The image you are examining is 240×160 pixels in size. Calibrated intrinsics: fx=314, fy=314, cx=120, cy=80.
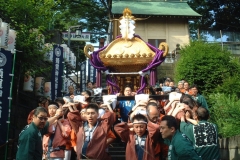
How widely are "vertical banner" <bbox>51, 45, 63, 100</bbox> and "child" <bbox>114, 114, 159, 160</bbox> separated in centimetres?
695

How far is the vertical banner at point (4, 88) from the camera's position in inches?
317

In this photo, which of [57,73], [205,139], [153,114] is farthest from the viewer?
[57,73]

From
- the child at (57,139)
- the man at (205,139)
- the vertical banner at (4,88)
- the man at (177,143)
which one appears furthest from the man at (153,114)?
the vertical banner at (4,88)

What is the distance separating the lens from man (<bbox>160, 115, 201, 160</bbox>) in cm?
329

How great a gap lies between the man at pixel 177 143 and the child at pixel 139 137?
3.44ft

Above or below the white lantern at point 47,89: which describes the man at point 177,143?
below

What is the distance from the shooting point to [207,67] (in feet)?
39.4

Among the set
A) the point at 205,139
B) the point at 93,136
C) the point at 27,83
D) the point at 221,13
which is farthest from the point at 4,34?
the point at 221,13

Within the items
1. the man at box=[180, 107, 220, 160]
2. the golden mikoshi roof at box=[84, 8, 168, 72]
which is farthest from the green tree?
the man at box=[180, 107, 220, 160]

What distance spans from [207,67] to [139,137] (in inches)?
310

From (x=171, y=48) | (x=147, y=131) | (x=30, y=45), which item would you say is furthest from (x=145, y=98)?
(x=171, y=48)

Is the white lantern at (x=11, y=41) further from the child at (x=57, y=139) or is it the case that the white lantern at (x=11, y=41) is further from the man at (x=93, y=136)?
the man at (x=93, y=136)

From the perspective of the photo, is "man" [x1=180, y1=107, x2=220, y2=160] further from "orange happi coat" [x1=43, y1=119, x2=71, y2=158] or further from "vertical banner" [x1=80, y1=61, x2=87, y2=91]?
"vertical banner" [x1=80, y1=61, x2=87, y2=91]

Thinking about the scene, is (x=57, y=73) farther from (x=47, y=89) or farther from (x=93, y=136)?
(x=93, y=136)
